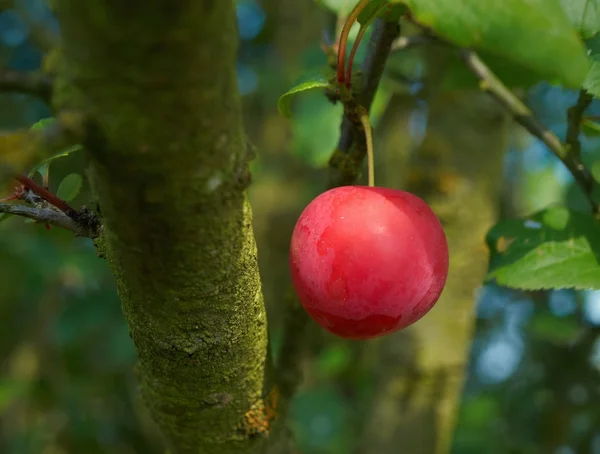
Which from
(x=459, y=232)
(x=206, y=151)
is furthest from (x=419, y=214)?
(x=459, y=232)

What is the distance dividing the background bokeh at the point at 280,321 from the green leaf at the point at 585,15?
69 cm

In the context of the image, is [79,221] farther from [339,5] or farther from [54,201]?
[339,5]

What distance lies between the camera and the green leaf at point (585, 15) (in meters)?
0.52

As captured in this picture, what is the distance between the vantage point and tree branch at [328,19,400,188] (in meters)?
0.49

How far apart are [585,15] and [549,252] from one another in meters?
0.24

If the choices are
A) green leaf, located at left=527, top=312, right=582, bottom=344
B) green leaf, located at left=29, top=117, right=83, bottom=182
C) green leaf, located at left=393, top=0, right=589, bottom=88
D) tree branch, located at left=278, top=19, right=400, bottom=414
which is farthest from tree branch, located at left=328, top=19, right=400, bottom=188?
green leaf, located at left=527, top=312, right=582, bottom=344

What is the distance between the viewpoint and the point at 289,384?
69cm

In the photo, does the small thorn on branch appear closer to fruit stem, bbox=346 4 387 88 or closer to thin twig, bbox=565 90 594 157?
fruit stem, bbox=346 4 387 88

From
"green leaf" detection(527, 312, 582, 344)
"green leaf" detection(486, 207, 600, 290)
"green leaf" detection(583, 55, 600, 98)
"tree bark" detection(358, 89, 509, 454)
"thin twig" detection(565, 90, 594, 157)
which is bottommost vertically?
"green leaf" detection(527, 312, 582, 344)

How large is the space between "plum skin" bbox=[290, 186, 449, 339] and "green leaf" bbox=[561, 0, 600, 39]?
0.23m

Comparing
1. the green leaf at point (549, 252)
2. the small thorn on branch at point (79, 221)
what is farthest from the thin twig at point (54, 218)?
the green leaf at point (549, 252)

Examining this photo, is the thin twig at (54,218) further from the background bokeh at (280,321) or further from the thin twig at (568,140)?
the background bokeh at (280,321)

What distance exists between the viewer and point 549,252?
2.01ft

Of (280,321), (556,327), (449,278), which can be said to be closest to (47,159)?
(449,278)
